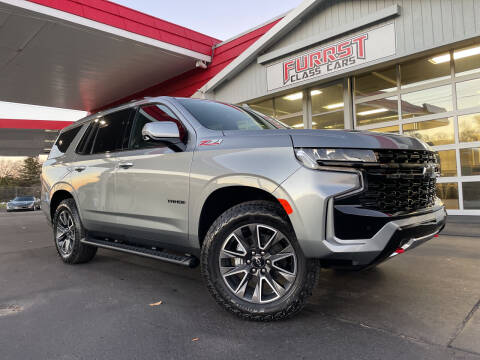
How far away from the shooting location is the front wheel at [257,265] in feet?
8.53

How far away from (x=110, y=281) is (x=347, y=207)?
272 centimetres

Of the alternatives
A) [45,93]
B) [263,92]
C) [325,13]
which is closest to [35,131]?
[45,93]

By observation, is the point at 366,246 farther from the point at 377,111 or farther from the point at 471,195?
the point at 377,111

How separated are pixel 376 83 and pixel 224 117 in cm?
757

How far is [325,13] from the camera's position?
9602 mm

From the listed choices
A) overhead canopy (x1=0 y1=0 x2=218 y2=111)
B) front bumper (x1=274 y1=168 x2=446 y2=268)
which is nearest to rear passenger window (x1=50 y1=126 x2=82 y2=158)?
front bumper (x1=274 y1=168 x2=446 y2=268)

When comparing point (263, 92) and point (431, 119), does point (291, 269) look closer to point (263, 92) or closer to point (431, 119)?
point (431, 119)

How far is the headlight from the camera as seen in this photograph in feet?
8.10

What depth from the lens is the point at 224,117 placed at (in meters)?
3.64

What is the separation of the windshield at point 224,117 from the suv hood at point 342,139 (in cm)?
98

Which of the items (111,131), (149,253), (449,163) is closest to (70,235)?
(111,131)

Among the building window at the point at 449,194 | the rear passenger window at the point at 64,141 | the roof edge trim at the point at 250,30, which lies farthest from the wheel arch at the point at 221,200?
the roof edge trim at the point at 250,30

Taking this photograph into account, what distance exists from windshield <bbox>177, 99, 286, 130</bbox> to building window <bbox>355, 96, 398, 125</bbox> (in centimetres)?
671

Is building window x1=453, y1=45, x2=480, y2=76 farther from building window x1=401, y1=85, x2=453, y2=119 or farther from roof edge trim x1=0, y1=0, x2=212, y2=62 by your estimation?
roof edge trim x1=0, y1=0, x2=212, y2=62
